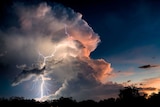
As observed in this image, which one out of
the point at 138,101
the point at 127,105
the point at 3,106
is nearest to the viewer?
the point at 3,106

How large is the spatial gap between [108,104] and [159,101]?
20.4m

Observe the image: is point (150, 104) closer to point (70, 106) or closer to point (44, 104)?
point (70, 106)

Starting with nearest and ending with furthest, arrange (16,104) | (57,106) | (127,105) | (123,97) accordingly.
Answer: (16,104) < (127,105) < (57,106) < (123,97)

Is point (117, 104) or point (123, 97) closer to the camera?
point (117, 104)

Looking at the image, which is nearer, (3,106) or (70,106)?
(3,106)

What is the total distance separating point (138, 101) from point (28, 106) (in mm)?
43949

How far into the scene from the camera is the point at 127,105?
96.8m

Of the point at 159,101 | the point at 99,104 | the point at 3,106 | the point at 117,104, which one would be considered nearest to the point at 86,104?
the point at 99,104

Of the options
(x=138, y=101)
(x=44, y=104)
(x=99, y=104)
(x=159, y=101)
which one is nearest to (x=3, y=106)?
(x=44, y=104)

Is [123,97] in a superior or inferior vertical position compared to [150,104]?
superior

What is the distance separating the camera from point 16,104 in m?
90.5

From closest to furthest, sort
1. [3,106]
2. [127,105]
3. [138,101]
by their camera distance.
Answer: [3,106] → [127,105] → [138,101]

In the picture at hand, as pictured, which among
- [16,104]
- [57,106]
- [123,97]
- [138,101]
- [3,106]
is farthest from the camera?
[123,97]

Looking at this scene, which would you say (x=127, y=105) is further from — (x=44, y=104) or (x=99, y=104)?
(x=44, y=104)
